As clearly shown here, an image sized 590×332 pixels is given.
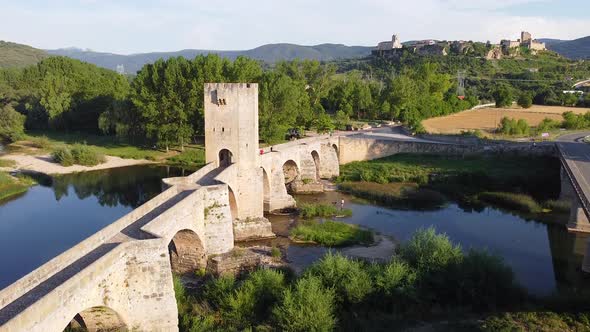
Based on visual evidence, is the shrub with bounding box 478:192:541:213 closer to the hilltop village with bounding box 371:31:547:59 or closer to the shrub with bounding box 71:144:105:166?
the shrub with bounding box 71:144:105:166

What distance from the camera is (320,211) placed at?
26.5 metres

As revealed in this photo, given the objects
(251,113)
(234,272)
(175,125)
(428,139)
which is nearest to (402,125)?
(428,139)

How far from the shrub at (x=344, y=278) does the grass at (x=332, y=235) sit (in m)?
6.28

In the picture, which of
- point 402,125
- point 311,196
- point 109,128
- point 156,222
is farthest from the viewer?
point 402,125

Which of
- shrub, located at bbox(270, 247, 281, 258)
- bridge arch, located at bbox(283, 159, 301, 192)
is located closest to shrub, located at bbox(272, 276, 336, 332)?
shrub, located at bbox(270, 247, 281, 258)

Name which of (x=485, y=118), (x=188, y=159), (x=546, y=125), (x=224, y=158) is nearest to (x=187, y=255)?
(x=224, y=158)

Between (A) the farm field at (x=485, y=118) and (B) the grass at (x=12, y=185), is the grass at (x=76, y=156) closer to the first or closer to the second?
(B) the grass at (x=12, y=185)

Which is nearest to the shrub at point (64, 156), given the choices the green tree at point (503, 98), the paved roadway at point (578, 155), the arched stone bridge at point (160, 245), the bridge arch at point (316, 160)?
the arched stone bridge at point (160, 245)

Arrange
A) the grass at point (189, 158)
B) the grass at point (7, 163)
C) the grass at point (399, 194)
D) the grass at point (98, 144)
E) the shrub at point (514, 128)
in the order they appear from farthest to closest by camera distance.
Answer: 1. the shrub at point (514, 128)
2. the grass at point (98, 144)
3. the grass at point (189, 158)
4. the grass at point (7, 163)
5. the grass at point (399, 194)

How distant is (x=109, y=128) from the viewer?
160 feet

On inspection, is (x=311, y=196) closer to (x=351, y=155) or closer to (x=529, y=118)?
(x=351, y=155)

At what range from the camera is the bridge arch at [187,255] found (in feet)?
58.1

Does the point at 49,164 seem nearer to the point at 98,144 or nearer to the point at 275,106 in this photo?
the point at 98,144

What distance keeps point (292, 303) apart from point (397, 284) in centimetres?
353
